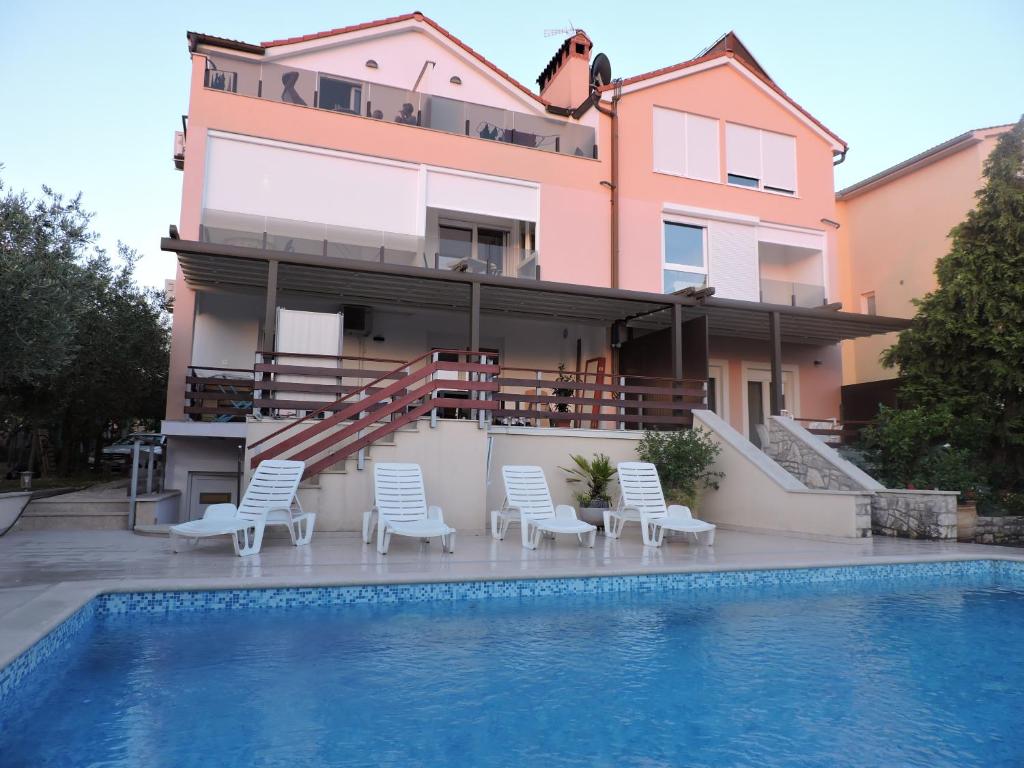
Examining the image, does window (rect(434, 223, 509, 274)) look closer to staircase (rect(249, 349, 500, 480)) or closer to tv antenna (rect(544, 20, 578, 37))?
staircase (rect(249, 349, 500, 480))

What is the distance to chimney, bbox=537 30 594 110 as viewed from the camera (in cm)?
1798

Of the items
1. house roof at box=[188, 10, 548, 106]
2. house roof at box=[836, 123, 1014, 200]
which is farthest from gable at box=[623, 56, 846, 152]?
house roof at box=[188, 10, 548, 106]

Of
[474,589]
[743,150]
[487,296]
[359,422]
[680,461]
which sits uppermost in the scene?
[743,150]

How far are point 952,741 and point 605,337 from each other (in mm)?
12939

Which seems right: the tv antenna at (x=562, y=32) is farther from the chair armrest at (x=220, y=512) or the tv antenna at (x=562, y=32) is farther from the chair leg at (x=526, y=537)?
the chair armrest at (x=220, y=512)

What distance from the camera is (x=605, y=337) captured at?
16.2 meters

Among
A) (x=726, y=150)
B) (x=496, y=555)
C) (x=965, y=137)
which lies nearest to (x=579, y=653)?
(x=496, y=555)

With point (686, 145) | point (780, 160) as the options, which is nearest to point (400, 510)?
point (686, 145)

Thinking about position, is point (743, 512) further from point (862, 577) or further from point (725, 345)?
point (725, 345)

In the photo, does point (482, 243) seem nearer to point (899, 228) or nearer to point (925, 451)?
point (925, 451)

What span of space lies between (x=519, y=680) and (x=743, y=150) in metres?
16.7

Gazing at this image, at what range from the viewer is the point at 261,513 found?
7934mm

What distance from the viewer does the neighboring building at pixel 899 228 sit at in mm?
18594

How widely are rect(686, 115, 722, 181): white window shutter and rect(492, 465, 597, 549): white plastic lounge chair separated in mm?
10877
